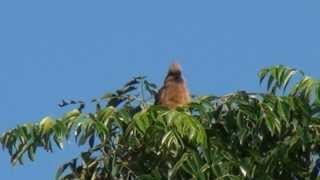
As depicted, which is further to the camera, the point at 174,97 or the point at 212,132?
the point at 174,97

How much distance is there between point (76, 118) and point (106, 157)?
0.86 ft

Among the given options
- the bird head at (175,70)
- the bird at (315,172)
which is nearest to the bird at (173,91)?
the bird head at (175,70)

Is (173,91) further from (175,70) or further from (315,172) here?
(315,172)

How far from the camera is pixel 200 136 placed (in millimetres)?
7184

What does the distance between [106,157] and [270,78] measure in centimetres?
103

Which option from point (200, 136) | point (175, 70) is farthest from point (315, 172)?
point (175, 70)

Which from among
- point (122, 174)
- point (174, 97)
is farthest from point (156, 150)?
point (174, 97)

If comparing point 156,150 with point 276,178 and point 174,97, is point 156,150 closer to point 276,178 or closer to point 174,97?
point 276,178

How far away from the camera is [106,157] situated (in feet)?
24.6

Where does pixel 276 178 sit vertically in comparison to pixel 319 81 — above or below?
below

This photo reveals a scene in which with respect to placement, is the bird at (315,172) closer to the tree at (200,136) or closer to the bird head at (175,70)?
the tree at (200,136)

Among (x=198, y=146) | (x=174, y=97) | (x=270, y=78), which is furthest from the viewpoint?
(x=174, y=97)

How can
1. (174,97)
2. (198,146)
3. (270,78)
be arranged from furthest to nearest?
(174,97)
(270,78)
(198,146)

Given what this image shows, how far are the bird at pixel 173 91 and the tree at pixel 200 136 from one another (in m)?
0.89
